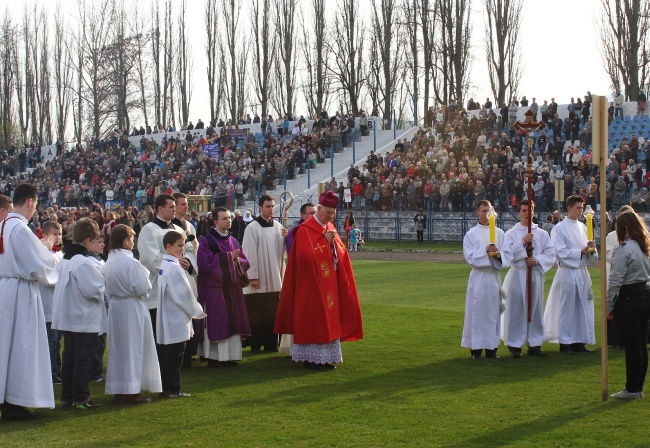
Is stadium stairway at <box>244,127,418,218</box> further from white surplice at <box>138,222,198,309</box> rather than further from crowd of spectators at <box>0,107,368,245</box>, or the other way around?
white surplice at <box>138,222,198,309</box>

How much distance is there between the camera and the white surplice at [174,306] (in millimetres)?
9773

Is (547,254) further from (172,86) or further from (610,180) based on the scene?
(172,86)

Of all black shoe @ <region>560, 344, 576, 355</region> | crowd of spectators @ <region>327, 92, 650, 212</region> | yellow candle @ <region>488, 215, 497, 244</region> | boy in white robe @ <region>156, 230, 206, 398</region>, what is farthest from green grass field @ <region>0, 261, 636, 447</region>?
crowd of spectators @ <region>327, 92, 650, 212</region>

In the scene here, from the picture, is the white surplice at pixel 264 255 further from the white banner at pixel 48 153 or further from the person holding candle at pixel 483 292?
the white banner at pixel 48 153

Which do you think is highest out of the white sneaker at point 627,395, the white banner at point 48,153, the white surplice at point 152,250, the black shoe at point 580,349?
the white banner at point 48,153

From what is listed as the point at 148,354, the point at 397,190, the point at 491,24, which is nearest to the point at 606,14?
the point at 491,24

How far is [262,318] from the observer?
13.1 m

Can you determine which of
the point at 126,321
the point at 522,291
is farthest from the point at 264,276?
the point at 126,321

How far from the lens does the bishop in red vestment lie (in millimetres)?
11398

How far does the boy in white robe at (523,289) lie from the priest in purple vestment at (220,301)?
3382 millimetres

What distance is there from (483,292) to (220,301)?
10.8 ft

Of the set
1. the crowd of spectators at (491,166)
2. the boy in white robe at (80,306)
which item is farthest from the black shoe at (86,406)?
the crowd of spectators at (491,166)

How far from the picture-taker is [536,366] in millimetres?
11453

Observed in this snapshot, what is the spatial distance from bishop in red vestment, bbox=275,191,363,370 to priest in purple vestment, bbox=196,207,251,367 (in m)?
0.54
